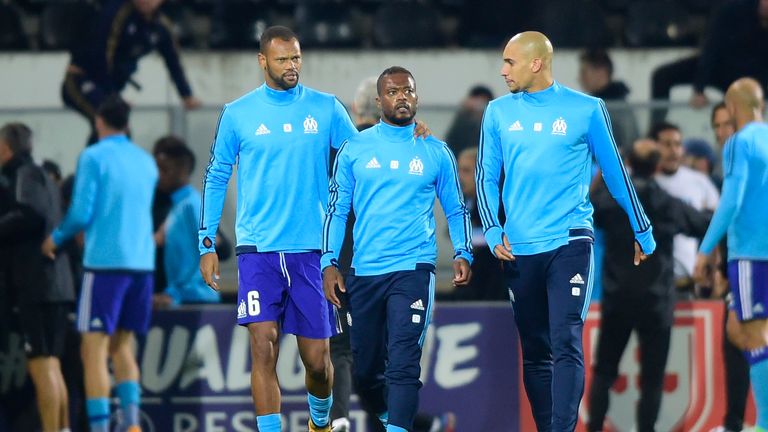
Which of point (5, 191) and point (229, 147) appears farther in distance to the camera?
point (5, 191)

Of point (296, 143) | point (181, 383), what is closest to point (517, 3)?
point (181, 383)

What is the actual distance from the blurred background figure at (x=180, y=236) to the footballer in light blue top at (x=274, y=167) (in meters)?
2.86

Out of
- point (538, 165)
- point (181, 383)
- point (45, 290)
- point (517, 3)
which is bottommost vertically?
point (181, 383)

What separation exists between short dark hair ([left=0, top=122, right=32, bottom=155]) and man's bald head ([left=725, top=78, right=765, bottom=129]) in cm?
459

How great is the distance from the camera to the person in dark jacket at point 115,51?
12.7 m

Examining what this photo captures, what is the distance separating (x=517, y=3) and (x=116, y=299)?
234 inches

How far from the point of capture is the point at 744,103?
9.73m

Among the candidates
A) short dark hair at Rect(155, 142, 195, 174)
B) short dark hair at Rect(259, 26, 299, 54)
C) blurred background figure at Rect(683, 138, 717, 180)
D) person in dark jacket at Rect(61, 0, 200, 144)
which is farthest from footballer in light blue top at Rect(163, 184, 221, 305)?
blurred background figure at Rect(683, 138, 717, 180)

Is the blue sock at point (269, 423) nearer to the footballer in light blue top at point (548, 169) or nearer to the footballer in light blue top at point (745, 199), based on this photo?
the footballer in light blue top at point (548, 169)

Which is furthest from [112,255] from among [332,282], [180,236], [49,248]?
[332,282]

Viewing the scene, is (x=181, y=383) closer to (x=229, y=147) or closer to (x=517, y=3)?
(x=229, y=147)

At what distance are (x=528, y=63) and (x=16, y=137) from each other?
13.6ft

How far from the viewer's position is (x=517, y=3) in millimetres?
15211

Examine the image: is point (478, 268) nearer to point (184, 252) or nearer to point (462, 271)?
point (184, 252)
